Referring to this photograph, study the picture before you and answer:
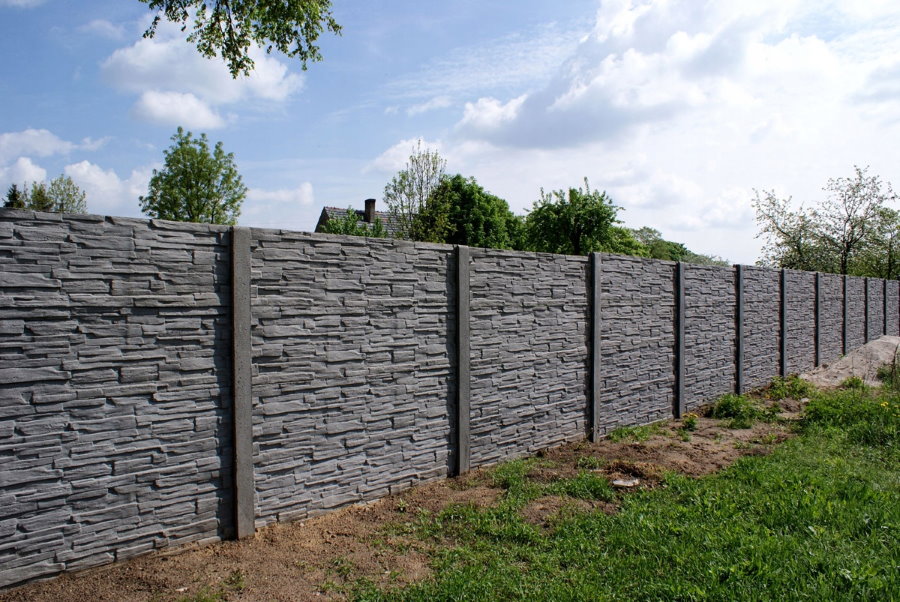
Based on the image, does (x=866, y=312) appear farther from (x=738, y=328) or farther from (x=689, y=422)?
(x=689, y=422)

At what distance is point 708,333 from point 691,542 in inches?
234

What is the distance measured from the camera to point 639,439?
7012 mm

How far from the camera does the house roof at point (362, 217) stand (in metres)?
26.0

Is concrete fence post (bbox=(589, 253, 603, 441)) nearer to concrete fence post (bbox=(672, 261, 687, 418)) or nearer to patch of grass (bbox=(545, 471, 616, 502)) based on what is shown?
patch of grass (bbox=(545, 471, 616, 502))

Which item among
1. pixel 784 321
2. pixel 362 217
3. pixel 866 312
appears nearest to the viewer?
pixel 784 321

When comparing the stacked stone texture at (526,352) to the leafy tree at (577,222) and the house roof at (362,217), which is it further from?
the house roof at (362,217)

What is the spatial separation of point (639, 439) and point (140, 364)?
18.1 ft

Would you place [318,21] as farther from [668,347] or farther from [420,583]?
[420,583]

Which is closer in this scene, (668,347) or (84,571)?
(84,571)

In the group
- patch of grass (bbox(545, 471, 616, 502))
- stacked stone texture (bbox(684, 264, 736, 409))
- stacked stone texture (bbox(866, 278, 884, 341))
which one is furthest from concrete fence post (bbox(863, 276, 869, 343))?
patch of grass (bbox(545, 471, 616, 502))

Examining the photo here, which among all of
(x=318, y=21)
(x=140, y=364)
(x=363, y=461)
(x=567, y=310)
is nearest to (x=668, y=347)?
(x=567, y=310)

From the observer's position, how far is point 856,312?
15.8 metres

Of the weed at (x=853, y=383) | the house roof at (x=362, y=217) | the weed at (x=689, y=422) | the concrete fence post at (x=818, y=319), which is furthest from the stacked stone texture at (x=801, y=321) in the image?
the house roof at (x=362, y=217)

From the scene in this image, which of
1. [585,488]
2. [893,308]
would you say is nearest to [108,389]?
[585,488]
